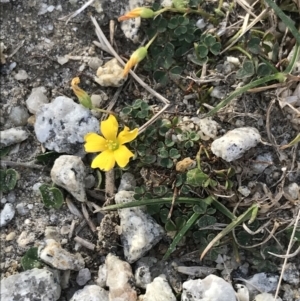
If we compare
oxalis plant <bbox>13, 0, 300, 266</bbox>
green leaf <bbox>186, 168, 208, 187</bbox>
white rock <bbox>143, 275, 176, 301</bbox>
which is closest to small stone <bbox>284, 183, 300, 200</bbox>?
oxalis plant <bbox>13, 0, 300, 266</bbox>

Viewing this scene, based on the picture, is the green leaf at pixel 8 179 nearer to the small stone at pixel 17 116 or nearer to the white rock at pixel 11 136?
the white rock at pixel 11 136

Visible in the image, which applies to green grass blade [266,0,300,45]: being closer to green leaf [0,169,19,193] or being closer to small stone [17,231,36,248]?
green leaf [0,169,19,193]

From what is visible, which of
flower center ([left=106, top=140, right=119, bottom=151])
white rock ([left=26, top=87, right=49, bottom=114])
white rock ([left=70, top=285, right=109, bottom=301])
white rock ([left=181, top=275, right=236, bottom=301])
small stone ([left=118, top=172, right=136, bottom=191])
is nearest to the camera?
white rock ([left=181, top=275, right=236, bottom=301])

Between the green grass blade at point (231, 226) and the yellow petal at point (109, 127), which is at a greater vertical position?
the yellow petal at point (109, 127)

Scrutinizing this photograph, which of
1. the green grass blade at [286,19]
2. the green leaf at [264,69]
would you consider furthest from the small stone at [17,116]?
the green grass blade at [286,19]

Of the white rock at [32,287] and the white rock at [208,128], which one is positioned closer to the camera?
the white rock at [32,287]

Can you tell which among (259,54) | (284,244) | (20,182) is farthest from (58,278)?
(259,54)

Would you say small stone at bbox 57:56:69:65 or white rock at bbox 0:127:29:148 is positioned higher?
small stone at bbox 57:56:69:65
